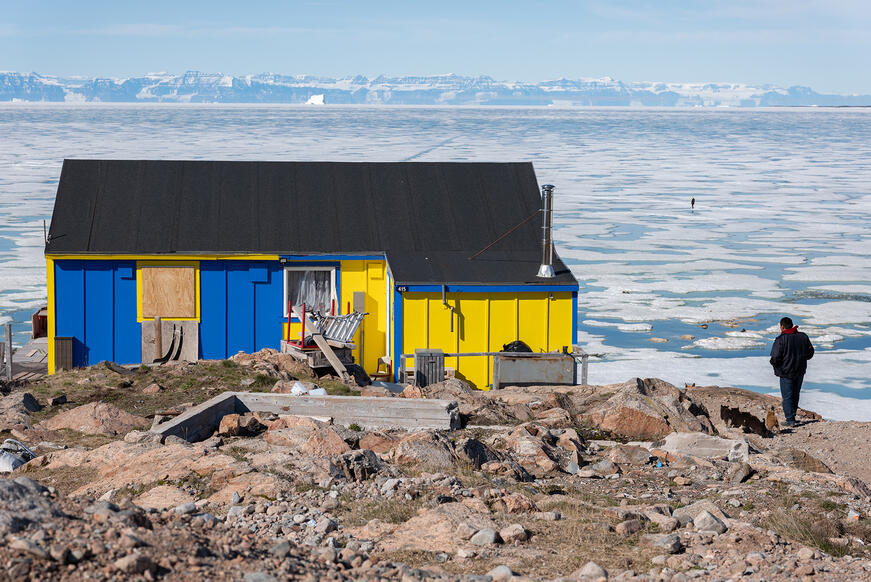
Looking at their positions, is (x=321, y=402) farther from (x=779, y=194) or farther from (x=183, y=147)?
(x=183, y=147)

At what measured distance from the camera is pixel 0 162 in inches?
2510

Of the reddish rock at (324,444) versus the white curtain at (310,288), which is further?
the white curtain at (310,288)

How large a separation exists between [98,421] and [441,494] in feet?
17.2

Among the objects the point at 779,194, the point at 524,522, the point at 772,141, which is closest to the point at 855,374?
the point at 524,522

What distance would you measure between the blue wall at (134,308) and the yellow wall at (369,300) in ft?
3.69

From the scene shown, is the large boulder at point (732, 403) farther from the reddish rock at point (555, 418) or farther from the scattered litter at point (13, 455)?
the scattered litter at point (13, 455)

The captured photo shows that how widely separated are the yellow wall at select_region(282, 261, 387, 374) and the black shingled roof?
0.34m

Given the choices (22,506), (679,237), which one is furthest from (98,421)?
(679,237)

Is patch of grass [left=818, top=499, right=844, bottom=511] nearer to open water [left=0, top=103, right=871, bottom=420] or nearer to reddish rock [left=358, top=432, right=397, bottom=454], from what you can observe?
reddish rock [left=358, top=432, right=397, bottom=454]

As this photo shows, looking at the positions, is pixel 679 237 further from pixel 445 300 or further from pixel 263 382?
pixel 263 382

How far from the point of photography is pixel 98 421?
504 inches

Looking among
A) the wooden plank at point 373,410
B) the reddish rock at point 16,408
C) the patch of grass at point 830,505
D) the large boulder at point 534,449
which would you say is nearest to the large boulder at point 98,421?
the reddish rock at point 16,408

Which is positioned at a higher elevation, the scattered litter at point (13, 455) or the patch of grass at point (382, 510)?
the patch of grass at point (382, 510)

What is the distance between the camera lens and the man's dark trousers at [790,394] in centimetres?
1455
